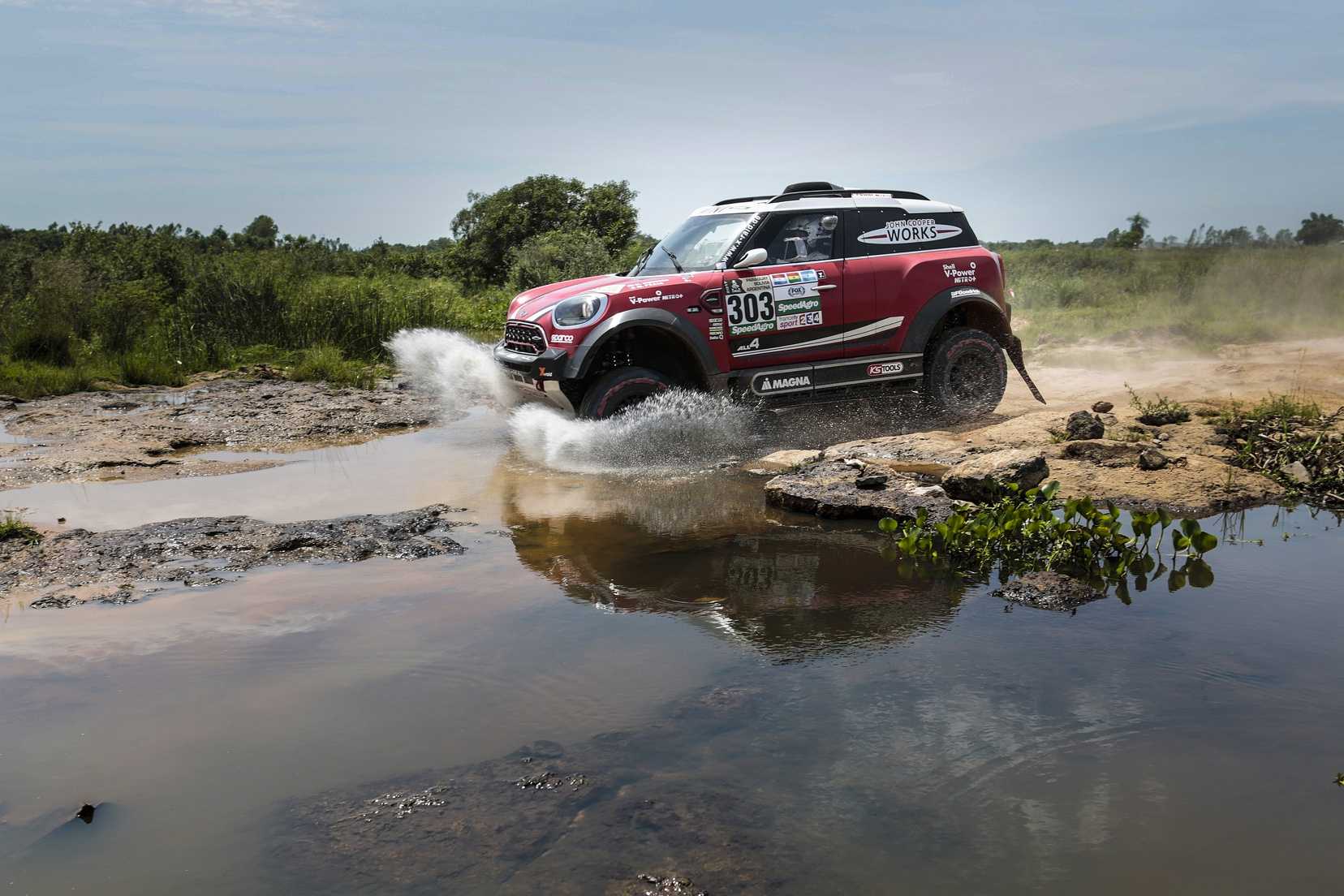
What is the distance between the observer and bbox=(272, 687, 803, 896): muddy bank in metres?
3.15

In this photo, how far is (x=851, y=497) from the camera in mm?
7477

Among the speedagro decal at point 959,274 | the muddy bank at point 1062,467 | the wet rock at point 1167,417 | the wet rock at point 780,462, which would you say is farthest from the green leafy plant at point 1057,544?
the speedagro decal at point 959,274

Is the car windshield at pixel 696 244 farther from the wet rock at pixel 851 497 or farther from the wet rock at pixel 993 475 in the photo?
the wet rock at pixel 993 475

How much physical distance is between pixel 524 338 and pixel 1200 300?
17.6 metres

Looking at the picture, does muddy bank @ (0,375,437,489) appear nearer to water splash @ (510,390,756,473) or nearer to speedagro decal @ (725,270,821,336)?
water splash @ (510,390,756,473)

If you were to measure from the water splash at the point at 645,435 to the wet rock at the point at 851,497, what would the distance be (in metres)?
1.40

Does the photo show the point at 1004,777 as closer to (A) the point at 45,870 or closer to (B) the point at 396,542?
(A) the point at 45,870

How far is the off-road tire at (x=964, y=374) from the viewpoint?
1055 centimetres

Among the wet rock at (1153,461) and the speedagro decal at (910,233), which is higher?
the speedagro decal at (910,233)

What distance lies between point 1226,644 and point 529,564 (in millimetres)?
3692

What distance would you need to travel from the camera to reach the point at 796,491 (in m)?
7.65

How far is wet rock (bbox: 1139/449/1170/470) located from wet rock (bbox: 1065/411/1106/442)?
0.99 metres

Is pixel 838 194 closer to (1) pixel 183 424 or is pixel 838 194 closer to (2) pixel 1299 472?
(2) pixel 1299 472

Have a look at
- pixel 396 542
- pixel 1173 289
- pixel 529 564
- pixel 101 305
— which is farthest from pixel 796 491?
pixel 1173 289
